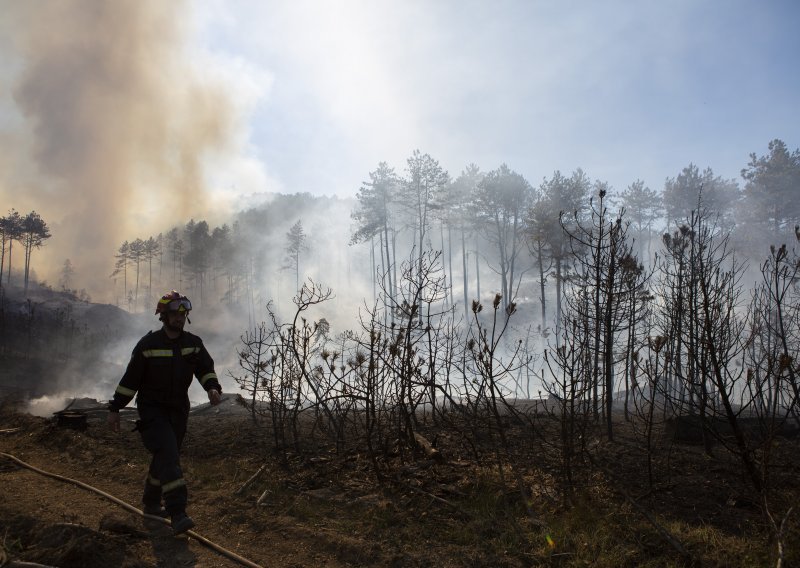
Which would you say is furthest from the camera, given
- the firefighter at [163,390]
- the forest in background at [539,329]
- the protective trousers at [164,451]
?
the forest in background at [539,329]

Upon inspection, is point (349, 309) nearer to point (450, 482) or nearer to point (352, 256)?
point (352, 256)

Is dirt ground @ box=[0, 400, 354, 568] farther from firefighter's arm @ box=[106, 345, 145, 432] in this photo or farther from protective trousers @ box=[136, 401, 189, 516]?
firefighter's arm @ box=[106, 345, 145, 432]

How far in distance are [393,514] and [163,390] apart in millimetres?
2729

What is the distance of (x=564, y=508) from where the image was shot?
17.0 ft

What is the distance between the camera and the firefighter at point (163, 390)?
4.56 m

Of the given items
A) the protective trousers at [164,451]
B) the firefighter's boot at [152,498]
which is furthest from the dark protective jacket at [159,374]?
the firefighter's boot at [152,498]

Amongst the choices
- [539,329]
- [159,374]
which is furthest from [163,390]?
[539,329]

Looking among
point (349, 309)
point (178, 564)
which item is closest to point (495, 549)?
point (178, 564)

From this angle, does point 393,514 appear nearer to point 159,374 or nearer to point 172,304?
point 159,374

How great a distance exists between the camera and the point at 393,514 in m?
5.13

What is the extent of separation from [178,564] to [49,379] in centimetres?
3674

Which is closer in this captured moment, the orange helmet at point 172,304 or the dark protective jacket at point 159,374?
the dark protective jacket at point 159,374

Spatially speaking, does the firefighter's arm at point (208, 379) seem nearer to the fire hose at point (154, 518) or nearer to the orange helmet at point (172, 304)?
the orange helmet at point (172, 304)

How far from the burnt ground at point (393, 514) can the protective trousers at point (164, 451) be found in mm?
306
